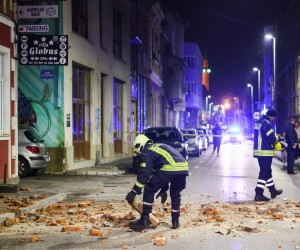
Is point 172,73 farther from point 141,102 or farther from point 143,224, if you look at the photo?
point 143,224

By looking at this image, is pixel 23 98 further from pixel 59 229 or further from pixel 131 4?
pixel 131 4

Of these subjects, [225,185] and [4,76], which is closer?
[4,76]

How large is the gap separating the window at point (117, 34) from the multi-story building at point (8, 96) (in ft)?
41.2

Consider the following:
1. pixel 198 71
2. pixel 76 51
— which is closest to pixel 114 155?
pixel 76 51

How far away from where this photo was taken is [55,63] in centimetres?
1527

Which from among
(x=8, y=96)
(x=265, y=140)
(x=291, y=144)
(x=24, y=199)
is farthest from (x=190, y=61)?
(x=24, y=199)

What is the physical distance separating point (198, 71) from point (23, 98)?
60389 mm

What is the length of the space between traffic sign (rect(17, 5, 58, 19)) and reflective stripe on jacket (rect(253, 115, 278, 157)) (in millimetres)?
6807

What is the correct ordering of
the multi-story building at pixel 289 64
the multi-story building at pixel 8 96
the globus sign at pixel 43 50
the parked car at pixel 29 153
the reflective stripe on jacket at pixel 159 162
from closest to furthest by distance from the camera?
the reflective stripe on jacket at pixel 159 162, the multi-story building at pixel 8 96, the globus sign at pixel 43 50, the parked car at pixel 29 153, the multi-story building at pixel 289 64

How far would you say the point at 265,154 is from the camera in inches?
443

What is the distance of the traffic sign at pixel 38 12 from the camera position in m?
14.2

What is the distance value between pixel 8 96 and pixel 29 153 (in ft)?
9.87

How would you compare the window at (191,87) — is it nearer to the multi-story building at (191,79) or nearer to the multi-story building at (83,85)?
the multi-story building at (191,79)

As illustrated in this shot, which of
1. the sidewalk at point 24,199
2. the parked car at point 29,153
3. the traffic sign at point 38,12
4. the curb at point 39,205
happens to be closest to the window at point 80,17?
the traffic sign at point 38,12
